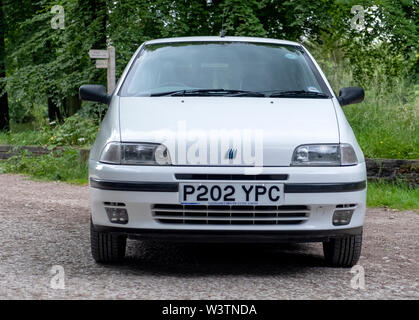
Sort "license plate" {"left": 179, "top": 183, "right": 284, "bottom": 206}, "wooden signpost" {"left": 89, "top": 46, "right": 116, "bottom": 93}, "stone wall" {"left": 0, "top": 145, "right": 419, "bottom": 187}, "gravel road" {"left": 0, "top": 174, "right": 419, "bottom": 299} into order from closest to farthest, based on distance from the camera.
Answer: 1. "gravel road" {"left": 0, "top": 174, "right": 419, "bottom": 299}
2. "license plate" {"left": 179, "top": 183, "right": 284, "bottom": 206}
3. "stone wall" {"left": 0, "top": 145, "right": 419, "bottom": 187}
4. "wooden signpost" {"left": 89, "top": 46, "right": 116, "bottom": 93}

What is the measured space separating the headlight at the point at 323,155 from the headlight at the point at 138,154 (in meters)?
0.80

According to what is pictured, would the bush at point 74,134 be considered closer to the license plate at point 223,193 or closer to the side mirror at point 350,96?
the side mirror at point 350,96

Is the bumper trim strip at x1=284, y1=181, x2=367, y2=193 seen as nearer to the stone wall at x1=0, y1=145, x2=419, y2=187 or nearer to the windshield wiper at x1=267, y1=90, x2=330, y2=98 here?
the windshield wiper at x1=267, y1=90, x2=330, y2=98

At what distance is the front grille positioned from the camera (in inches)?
164

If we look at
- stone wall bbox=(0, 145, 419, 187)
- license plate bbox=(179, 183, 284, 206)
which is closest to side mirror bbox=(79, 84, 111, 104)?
license plate bbox=(179, 183, 284, 206)

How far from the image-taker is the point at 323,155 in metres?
4.30

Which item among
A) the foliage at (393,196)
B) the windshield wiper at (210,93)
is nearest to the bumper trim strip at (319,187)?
the windshield wiper at (210,93)

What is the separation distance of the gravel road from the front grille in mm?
376

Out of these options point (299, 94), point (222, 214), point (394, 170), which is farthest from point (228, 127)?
point (394, 170)

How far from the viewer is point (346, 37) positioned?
1509cm

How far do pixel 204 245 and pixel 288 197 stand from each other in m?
1.67

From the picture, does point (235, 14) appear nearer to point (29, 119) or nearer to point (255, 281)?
point (255, 281)

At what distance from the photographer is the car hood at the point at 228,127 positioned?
4176mm
